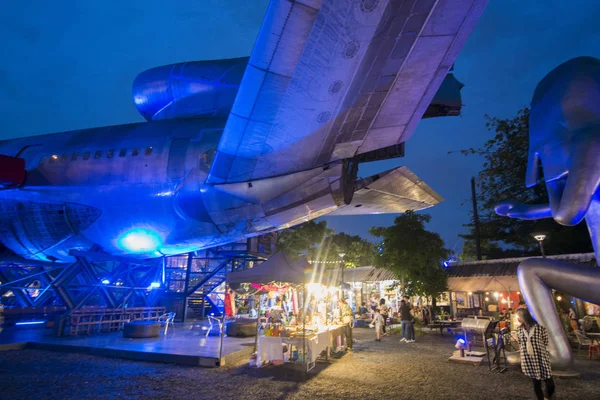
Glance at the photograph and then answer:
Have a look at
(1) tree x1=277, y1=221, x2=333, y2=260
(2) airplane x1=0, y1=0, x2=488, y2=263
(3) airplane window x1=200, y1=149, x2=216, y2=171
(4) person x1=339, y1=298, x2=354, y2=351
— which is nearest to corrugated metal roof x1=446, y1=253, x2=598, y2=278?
(2) airplane x1=0, y1=0, x2=488, y2=263

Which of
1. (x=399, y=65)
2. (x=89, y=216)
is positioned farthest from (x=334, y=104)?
(x=89, y=216)

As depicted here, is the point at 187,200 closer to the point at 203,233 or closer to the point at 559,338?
the point at 203,233

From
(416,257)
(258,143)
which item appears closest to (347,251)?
(416,257)

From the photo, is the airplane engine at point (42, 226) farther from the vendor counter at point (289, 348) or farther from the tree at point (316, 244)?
the tree at point (316, 244)

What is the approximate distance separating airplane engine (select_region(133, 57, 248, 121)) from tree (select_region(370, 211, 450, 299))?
41.6 feet

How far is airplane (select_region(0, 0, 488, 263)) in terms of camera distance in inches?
252

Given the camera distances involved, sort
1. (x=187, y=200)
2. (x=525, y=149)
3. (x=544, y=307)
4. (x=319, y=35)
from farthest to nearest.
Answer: (x=525, y=149)
(x=187, y=200)
(x=544, y=307)
(x=319, y=35)

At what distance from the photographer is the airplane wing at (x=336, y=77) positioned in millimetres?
6008

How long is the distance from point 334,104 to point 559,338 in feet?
20.8

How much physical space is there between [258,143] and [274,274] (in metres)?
4.16

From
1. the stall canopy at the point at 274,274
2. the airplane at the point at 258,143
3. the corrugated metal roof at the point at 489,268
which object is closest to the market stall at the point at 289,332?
the stall canopy at the point at 274,274

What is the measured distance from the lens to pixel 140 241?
15.4 m

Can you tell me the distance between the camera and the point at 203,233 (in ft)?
45.5

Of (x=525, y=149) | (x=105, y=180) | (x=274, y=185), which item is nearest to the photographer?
(x=274, y=185)
